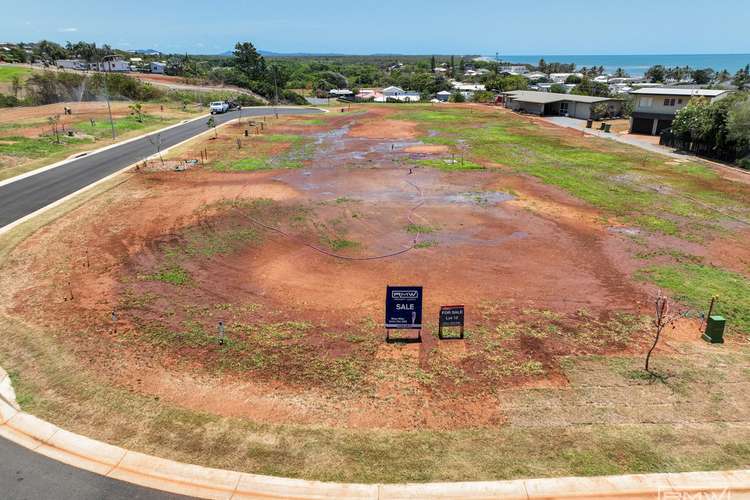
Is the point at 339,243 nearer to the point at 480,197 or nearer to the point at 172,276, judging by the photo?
the point at 172,276

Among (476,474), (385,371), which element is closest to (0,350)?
(385,371)

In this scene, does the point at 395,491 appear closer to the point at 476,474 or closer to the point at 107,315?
the point at 476,474

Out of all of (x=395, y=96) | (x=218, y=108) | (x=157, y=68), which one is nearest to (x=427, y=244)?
(x=218, y=108)

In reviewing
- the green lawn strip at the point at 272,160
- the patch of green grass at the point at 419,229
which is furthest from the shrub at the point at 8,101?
the patch of green grass at the point at 419,229

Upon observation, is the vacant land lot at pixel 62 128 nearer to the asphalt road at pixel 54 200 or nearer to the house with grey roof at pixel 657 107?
the asphalt road at pixel 54 200

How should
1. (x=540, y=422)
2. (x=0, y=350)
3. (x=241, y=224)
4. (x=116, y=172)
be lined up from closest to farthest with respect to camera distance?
(x=540, y=422)
(x=0, y=350)
(x=241, y=224)
(x=116, y=172)

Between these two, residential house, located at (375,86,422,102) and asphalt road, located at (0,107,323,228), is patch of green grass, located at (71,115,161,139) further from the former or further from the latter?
residential house, located at (375,86,422,102)

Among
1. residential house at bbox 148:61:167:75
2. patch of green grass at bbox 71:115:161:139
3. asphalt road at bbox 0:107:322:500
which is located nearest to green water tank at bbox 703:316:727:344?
asphalt road at bbox 0:107:322:500
